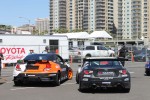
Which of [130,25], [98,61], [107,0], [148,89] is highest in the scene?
[107,0]

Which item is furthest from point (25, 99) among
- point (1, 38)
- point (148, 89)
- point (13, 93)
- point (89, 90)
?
point (1, 38)

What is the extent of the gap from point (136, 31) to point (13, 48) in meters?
124

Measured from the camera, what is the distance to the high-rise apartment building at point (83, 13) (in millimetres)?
144750

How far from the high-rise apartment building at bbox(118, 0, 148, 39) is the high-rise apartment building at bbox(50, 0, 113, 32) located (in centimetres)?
587

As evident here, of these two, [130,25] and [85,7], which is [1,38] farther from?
[130,25]

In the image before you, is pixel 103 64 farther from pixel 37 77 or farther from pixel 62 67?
pixel 62 67

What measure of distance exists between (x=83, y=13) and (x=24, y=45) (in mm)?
111488

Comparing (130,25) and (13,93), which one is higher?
(130,25)

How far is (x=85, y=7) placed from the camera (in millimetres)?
142750

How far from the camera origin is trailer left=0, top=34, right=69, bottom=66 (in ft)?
109

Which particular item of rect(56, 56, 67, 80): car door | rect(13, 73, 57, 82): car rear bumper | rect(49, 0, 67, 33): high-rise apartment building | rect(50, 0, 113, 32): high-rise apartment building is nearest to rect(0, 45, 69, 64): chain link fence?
rect(56, 56, 67, 80): car door

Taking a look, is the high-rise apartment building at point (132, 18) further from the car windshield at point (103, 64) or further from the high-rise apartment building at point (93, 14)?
the car windshield at point (103, 64)

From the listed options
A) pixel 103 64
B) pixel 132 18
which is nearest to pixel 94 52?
pixel 103 64

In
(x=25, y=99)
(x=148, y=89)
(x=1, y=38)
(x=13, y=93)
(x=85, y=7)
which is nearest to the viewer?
(x=25, y=99)
